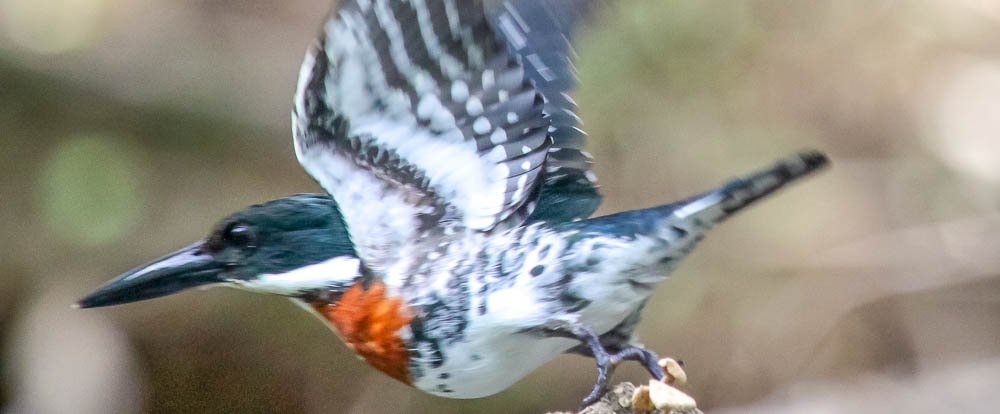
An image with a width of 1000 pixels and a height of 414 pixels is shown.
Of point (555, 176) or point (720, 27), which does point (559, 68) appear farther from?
point (720, 27)

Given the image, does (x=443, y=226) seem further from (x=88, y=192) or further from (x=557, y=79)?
(x=88, y=192)

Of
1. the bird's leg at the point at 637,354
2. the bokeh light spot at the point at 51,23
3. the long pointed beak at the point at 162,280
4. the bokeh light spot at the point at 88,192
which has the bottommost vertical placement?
the bird's leg at the point at 637,354

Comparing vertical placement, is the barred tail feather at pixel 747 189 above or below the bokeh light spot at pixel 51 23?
below

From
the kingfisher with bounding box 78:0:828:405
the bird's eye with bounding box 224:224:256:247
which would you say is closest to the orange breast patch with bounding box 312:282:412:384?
the kingfisher with bounding box 78:0:828:405

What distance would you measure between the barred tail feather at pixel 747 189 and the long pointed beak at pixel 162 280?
0.53 meters

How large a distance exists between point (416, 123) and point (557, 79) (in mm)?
283

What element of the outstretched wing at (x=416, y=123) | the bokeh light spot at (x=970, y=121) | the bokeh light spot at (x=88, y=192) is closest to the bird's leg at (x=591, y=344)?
the outstretched wing at (x=416, y=123)

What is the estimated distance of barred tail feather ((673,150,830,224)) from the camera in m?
0.97

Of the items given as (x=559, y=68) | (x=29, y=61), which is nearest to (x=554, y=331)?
(x=559, y=68)

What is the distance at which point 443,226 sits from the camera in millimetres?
1085

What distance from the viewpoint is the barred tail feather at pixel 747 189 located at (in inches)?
38.0

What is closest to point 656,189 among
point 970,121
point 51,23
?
point 970,121

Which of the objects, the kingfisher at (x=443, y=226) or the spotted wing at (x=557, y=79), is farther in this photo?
the spotted wing at (x=557, y=79)

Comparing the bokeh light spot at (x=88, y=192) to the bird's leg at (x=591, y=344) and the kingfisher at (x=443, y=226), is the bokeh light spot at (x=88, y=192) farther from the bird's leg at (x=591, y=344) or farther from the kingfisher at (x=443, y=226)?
the bird's leg at (x=591, y=344)
